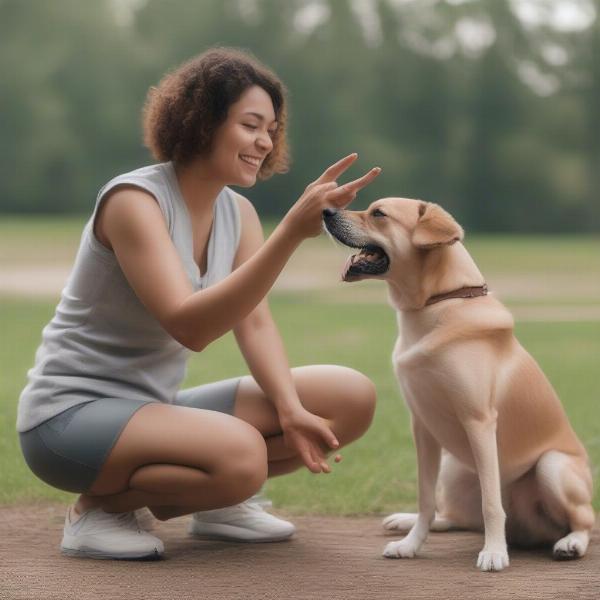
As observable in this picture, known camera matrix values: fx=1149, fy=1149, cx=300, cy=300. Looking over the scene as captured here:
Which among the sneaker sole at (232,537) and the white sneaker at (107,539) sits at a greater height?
the white sneaker at (107,539)

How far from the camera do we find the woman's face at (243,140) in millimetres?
3477

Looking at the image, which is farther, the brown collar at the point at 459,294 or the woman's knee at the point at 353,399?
the woman's knee at the point at 353,399

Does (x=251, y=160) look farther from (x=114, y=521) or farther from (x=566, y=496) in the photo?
(x=566, y=496)

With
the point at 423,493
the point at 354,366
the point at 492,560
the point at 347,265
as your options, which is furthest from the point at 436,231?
the point at 354,366

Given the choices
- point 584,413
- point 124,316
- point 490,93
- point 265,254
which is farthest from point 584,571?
point 490,93

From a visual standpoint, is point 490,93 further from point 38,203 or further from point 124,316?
point 124,316

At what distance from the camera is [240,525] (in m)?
3.81

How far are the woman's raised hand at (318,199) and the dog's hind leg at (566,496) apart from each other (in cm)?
111

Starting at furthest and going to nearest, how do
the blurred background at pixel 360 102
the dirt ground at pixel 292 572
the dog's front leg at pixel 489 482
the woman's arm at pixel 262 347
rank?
1. the blurred background at pixel 360 102
2. the woman's arm at pixel 262 347
3. the dog's front leg at pixel 489 482
4. the dirt ground at pixel 292 572

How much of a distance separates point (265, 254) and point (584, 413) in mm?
4115

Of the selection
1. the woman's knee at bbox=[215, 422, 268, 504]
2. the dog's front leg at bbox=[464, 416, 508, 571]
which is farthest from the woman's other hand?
the dog's front leg at bbox=[464, 416, 508, 571]

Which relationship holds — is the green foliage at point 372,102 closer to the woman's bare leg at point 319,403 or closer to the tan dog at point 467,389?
the woman's bare leg at point 319,403

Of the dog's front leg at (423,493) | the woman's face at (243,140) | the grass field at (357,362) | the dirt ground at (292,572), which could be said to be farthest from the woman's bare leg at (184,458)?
the grass field at (357,362)

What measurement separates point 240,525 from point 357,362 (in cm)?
563
